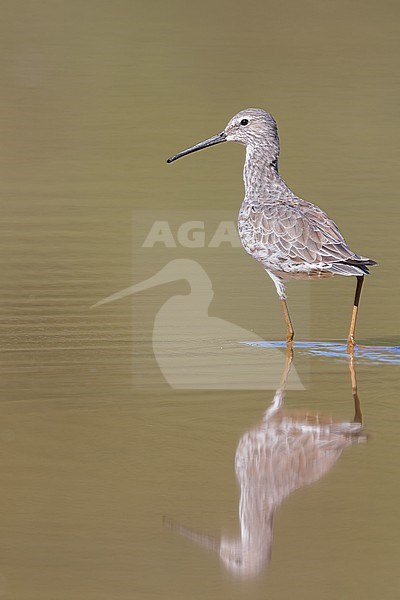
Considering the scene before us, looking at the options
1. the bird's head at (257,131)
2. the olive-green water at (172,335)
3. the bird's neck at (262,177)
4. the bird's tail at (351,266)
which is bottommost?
the olive-green water at (172,335)

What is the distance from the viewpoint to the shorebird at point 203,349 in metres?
8.13

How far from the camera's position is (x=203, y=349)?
8.84m

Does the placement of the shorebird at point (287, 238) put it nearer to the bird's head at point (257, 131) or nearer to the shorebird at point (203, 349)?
the bird's head at point (257, 131)

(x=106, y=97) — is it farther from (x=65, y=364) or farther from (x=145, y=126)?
(x=65, y=364)

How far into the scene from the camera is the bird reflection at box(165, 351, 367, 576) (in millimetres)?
5668

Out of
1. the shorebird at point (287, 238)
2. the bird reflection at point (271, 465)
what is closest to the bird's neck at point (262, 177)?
the shorebird at point (287, 238)

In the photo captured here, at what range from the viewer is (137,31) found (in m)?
24.1

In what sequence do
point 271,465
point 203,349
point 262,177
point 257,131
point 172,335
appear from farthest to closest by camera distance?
point 257,131 → point 262,177 → point 172,335 → point 203,349 → point 271,465

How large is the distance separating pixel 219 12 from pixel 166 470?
20485mm

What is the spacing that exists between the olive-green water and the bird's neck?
730 mm

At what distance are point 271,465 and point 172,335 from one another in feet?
8.64

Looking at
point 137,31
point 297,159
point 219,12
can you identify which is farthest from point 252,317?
point 219,12

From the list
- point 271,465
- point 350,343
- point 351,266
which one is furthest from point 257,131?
point 271,465

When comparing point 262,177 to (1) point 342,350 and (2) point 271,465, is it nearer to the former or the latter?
(1) point 342,350
